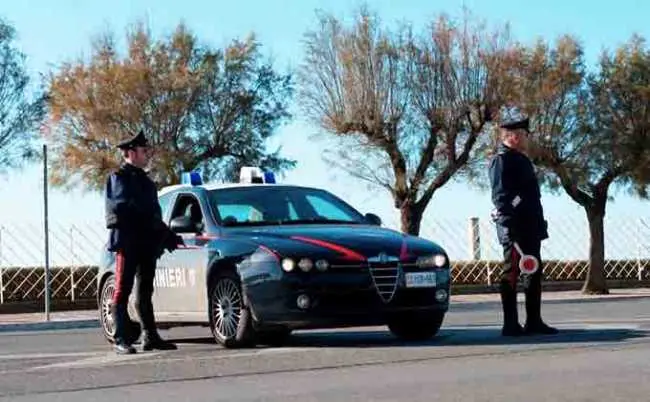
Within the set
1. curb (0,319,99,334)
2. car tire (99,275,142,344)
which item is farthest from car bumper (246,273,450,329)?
curb (0,319,99,334)

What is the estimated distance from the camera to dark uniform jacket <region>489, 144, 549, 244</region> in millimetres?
10805

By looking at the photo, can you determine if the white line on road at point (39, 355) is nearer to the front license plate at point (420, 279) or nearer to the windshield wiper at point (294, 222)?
the windshield wiper at point (294, 222)

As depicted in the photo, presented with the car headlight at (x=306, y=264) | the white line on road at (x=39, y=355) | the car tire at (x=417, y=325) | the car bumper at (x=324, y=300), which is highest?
the car headlight at (x=306, y=264)

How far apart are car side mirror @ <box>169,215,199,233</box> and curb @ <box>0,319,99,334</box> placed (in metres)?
8.15

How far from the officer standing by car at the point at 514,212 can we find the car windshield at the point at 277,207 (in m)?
1.51

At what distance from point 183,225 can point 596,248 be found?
22.5 m

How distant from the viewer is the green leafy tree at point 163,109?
29.8 metres

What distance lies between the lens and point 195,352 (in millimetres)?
10562

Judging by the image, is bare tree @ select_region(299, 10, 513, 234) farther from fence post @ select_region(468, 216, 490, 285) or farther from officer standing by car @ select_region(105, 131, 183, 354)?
officer standing by car @ select_region(105, 131, 183, 354)

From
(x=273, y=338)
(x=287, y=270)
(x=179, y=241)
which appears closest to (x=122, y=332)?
(x=179, y=241)

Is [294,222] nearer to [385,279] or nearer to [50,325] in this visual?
[385,279]

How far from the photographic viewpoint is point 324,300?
1030cm

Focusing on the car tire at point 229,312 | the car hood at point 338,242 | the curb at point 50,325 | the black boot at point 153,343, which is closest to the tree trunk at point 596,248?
the curb at point 50,325

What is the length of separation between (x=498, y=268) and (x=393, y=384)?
24.5m
